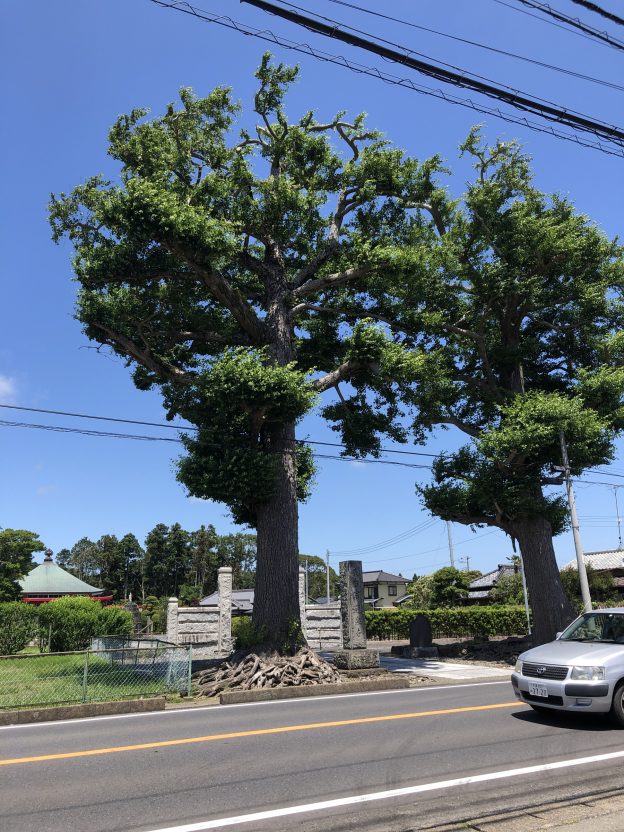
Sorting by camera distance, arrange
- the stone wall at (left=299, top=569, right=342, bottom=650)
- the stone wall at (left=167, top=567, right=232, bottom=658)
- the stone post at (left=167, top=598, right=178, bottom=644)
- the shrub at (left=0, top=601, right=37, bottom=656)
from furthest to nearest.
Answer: the stone wall at (left=299, top=569, right=342, bottom=650), the stone wall at (left=167, top=567, right=232, bottom=658), the stone post at (left=167, top=598, right=178, bottom=644), the shrub at (left=0, top=601, right=37, bottom=656)

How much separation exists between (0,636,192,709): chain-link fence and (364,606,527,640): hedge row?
69.7 feet

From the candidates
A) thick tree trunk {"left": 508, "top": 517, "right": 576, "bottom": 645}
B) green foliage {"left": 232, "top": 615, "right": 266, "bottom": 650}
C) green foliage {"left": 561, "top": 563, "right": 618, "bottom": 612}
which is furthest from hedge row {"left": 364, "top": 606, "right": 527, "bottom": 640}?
green foliage {"left": 232, "top": 615, "right": 266, "bottom": 650}

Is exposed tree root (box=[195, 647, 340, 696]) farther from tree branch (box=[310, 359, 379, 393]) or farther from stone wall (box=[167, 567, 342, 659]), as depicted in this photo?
stone wall (box=[167, 567, 342, 659])

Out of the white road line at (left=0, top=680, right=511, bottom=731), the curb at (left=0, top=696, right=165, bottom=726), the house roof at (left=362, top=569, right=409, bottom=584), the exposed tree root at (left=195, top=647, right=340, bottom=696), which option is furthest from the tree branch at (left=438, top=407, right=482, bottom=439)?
the house roof at (left=362, top=569, right=409, bottom=584)

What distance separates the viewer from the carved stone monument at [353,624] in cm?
1416

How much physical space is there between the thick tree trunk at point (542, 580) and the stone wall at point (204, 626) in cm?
1227

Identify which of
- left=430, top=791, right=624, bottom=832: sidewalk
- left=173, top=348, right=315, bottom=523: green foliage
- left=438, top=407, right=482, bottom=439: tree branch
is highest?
left=438, top=407, right=482, bottom=439: tree branch

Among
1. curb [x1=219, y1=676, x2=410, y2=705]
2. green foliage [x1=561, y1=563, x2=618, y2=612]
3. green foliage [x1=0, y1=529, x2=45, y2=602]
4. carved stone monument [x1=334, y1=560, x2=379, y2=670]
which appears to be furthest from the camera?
green foliage [x1=561, y1=563, x2=618, y2=612]

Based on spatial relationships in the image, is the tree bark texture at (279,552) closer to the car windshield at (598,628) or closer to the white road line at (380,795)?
the car windshield at (598,628)

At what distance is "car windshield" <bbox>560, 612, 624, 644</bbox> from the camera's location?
27.4 feet

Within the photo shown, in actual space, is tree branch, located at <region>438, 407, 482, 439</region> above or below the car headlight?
above

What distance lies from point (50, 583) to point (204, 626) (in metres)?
17.9

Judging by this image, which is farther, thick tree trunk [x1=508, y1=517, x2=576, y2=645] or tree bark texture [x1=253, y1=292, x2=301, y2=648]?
thick tree trunk [x1=508, y1=517, x2=576, y2=645]

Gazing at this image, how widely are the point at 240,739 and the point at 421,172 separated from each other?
15.8 metres
